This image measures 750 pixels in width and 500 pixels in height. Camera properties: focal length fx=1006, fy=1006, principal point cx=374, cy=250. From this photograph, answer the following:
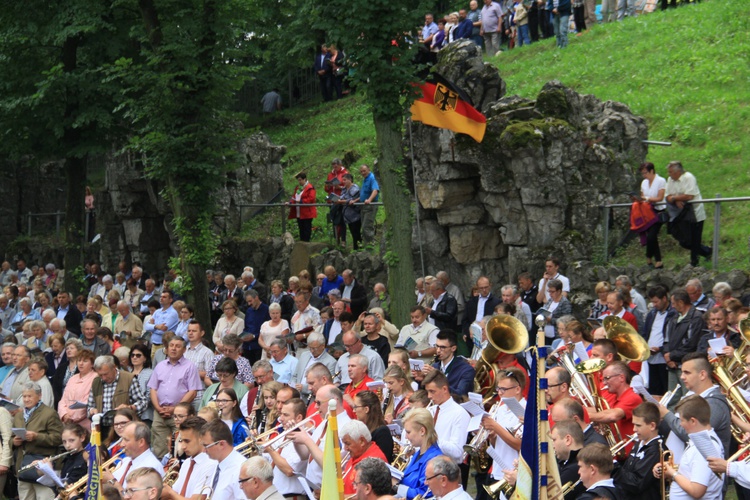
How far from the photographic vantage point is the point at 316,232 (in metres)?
22.2

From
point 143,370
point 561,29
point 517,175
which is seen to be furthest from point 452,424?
point 561,29

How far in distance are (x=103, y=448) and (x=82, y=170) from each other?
13274mm

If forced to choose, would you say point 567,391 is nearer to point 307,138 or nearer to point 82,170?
point 82,170

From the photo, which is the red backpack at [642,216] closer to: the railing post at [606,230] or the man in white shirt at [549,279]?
Answer: the railing post at [606,230]

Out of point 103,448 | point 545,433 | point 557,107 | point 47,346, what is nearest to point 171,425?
point 103,448

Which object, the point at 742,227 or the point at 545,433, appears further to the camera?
the point at 742,227

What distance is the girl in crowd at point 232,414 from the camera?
9883 mm

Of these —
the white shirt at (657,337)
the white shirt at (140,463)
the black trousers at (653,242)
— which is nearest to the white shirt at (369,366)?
the white shirt at (140,463)

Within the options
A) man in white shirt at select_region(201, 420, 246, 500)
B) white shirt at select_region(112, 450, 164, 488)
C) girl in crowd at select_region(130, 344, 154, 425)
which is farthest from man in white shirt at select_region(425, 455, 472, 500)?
girl in crowd at select_region(130, 344, 154, 425)

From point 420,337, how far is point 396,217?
2548 millimetres

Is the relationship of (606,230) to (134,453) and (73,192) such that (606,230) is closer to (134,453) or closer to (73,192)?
(134,453)

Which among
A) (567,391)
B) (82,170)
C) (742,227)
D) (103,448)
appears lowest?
(103,448)

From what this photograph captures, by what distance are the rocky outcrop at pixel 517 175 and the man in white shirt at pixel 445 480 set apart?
897 centimetres

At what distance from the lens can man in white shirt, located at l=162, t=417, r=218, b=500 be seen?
28.5 feet
